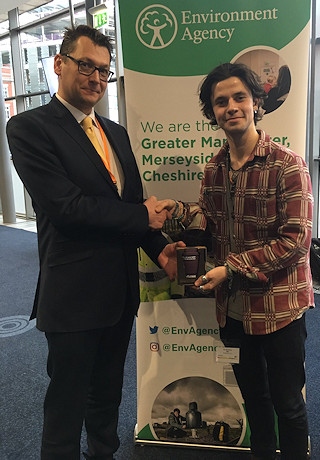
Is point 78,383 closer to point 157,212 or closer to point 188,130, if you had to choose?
point 157,212

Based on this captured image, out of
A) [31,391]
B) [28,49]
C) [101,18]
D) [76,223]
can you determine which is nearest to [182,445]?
[31,391]

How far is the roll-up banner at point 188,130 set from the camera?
165cm

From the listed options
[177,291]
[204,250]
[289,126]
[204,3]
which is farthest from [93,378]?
[204,3]

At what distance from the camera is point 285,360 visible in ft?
4.72

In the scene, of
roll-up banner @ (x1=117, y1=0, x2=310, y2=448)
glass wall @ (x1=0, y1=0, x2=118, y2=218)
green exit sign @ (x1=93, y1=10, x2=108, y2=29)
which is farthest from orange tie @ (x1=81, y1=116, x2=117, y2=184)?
glass wall @ (x1=0, y1=0, x2=118, y2=218)

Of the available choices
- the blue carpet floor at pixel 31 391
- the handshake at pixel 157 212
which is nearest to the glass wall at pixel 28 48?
the blue carpet floor at pixel 31 391

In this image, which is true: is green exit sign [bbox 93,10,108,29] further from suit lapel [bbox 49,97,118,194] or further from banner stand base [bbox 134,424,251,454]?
banner stand base [bbox 134,424,251,454]

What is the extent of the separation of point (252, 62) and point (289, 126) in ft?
0.95

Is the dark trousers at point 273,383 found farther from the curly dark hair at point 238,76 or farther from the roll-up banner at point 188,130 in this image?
the curly dark hair at point 238,76

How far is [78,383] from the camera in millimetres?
1482

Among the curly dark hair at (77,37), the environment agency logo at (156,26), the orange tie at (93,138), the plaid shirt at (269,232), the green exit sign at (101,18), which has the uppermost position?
the green exit sign at (101,18)

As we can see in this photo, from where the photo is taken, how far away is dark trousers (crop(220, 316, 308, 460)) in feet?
4.73

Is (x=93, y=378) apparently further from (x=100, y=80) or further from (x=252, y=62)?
(x=252, y=62)

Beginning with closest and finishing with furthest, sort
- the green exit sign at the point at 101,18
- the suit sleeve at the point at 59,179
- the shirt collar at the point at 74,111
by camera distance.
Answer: the suit sleeve at the point at 59,179, the shirt collar at the point at 74,111, the green exit sign at the point at 101,18
